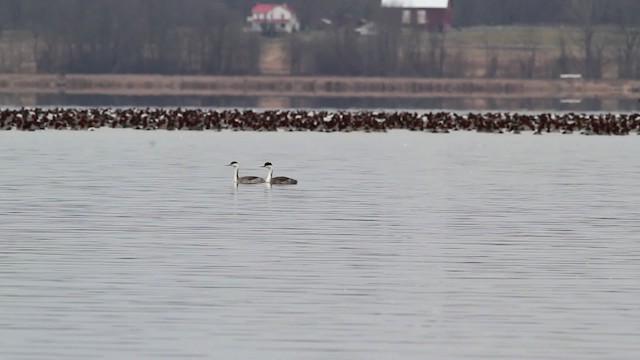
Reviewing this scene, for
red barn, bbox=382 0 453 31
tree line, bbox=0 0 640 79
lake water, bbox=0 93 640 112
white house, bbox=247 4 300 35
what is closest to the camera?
lake water, bbox=0 93 640 112

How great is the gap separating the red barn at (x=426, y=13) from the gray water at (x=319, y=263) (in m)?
106

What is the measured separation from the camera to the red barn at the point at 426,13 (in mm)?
143125

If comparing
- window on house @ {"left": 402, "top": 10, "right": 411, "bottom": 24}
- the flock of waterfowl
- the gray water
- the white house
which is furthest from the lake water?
the gray water

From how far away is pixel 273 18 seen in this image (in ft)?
482

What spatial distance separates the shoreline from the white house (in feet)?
Result: 118

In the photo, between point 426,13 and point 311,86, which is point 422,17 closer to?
point 426,13

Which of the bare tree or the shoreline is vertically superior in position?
the bare tree

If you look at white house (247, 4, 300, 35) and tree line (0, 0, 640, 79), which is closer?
tree line (0, 0, 640, 79)

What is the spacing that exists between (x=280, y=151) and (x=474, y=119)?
15.4 meters

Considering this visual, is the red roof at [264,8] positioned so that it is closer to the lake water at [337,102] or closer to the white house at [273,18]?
the white house at [273,18]

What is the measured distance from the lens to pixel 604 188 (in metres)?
32.2

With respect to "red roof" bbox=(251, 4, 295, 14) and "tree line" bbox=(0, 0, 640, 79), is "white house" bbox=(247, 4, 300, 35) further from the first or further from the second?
"tree line" bbox=(0, 0, 640, 79)

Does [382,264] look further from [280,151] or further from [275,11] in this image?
[275,11]

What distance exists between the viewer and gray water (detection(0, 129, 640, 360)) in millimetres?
15008
